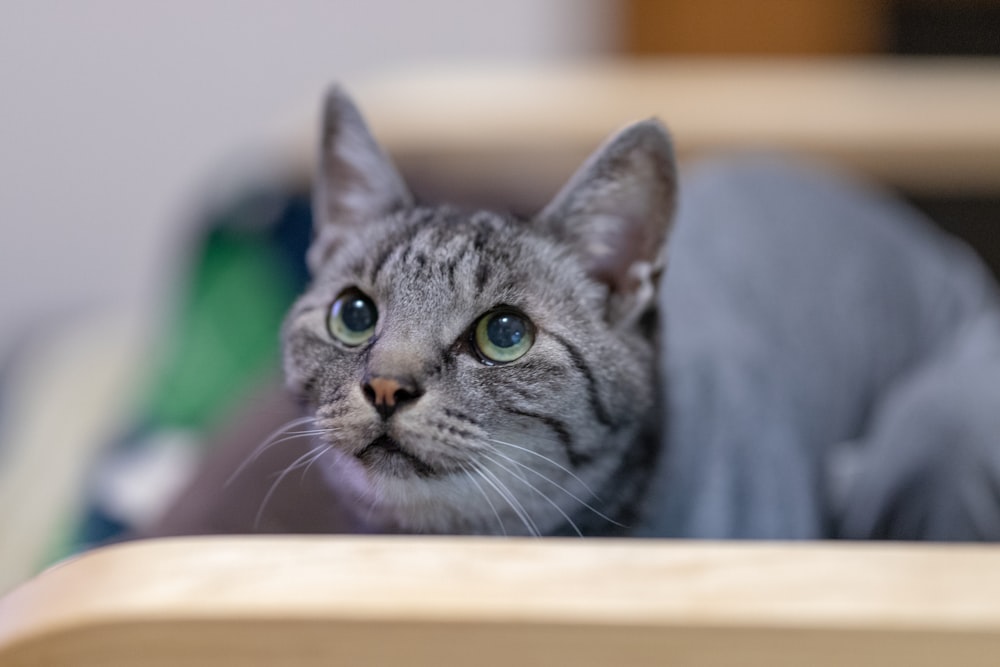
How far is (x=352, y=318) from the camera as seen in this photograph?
464 millimetres

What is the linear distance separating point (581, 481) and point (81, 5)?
1561mm

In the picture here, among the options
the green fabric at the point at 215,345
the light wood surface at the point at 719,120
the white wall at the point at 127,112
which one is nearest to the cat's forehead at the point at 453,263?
the green fabric at the point at 215,345

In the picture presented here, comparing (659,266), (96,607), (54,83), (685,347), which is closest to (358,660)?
(96,607)

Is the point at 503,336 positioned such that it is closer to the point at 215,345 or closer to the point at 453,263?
the point at 453,263

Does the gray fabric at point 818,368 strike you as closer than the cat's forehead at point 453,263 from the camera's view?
No

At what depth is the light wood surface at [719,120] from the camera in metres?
1.30

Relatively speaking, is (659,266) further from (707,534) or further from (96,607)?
(96,607)

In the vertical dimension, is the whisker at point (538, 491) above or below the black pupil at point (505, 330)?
below

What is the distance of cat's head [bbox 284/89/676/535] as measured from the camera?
1.43 ft

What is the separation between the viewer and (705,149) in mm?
1303

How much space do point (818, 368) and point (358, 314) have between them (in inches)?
19.5

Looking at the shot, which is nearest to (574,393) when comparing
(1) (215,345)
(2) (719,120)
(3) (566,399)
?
(3) (566,399)

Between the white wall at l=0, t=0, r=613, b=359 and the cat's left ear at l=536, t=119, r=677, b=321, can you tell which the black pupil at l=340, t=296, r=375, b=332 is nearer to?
the cat's left ear at l=536, t=119, r=677, b=321

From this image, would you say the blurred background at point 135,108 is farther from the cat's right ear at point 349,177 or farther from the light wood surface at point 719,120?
the cat's right ear at point 349,177
